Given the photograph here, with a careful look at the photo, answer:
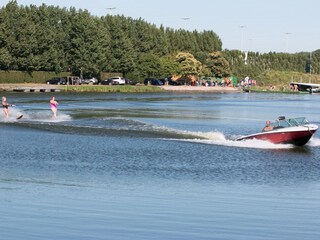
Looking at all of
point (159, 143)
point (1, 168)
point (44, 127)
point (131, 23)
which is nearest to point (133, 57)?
point (131, 23)

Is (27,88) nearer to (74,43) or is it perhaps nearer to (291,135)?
(74,43)

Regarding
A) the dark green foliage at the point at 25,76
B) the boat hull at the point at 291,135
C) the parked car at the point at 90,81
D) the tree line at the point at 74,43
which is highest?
the tree line at the point at 74,43

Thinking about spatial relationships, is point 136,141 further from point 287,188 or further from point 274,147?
point 287,188

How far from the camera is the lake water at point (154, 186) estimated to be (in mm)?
24031

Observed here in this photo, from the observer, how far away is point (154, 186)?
1296 inches

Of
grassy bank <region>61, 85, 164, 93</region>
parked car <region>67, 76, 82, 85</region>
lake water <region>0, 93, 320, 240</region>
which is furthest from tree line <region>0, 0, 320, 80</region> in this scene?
lake water <region>0, 93, 320, 240</region>

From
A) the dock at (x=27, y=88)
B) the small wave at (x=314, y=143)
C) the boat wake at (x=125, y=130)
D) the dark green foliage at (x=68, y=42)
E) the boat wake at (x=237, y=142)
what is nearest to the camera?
the boat wake at (x=237, y=142)

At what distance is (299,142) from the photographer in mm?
52125

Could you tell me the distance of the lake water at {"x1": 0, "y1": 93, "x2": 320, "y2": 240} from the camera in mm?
24031

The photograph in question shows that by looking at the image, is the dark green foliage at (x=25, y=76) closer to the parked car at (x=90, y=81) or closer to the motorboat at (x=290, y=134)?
the parked car at (x=90, y=81)

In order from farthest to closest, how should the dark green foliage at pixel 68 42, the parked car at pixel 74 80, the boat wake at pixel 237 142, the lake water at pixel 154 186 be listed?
the parked car at pixel 74 80 < the dark green foliage at pixel 68 42 < the boat wake at pixel 237 142 < the lake water at pixel 154 186

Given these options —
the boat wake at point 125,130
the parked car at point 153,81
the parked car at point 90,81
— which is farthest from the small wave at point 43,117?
the parked car at point 153,81

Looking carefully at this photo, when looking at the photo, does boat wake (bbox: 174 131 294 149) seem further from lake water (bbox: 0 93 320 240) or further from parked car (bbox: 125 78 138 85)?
parked car (bbox: 125 78 138 85)

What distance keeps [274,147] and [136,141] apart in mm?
9685
